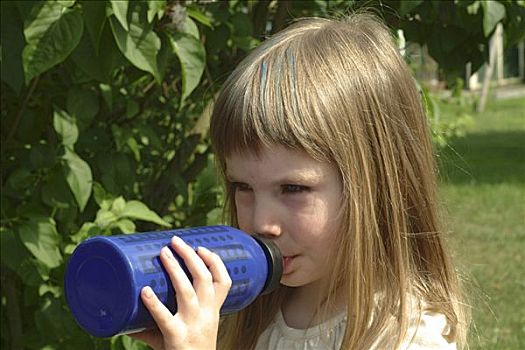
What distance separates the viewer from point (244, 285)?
186cm

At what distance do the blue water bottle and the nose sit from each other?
9cm

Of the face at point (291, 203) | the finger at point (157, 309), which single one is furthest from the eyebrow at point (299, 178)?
the finger at point (157, 309)

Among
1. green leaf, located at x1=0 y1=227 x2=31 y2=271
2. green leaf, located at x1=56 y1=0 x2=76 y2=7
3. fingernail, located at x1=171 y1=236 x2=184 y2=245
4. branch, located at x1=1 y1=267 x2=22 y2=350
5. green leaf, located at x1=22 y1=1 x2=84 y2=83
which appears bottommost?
branch, located at x1=1 y1=267 x2=22 y2=350

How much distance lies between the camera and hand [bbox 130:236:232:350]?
5.61 ft

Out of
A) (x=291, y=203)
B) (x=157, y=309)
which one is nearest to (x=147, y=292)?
(x=157, y=309)

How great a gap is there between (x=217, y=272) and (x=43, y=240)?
145cm

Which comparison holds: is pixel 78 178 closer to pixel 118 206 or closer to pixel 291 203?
pixel 118 206

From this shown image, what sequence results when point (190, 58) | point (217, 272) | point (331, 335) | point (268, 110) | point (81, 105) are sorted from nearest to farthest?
point (217, 272) < point (268, 110) < point (331, 335) < point (190, 58) < point (81, 105)

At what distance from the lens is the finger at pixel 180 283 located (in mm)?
1704

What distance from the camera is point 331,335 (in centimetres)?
215

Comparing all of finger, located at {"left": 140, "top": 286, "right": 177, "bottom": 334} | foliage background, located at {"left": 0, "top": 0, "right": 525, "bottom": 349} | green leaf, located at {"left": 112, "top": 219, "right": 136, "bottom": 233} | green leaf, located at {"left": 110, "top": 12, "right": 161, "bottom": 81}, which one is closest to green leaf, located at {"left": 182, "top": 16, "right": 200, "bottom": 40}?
foliage background, located at {"left": 0, "top": 0, "right": 525, "bottom": 349}

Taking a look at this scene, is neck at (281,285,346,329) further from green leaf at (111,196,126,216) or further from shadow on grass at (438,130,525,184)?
shadow on grass at (438,130,525,184)

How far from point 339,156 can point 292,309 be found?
1.27 feet

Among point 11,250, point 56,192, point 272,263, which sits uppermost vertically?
point 272,263
